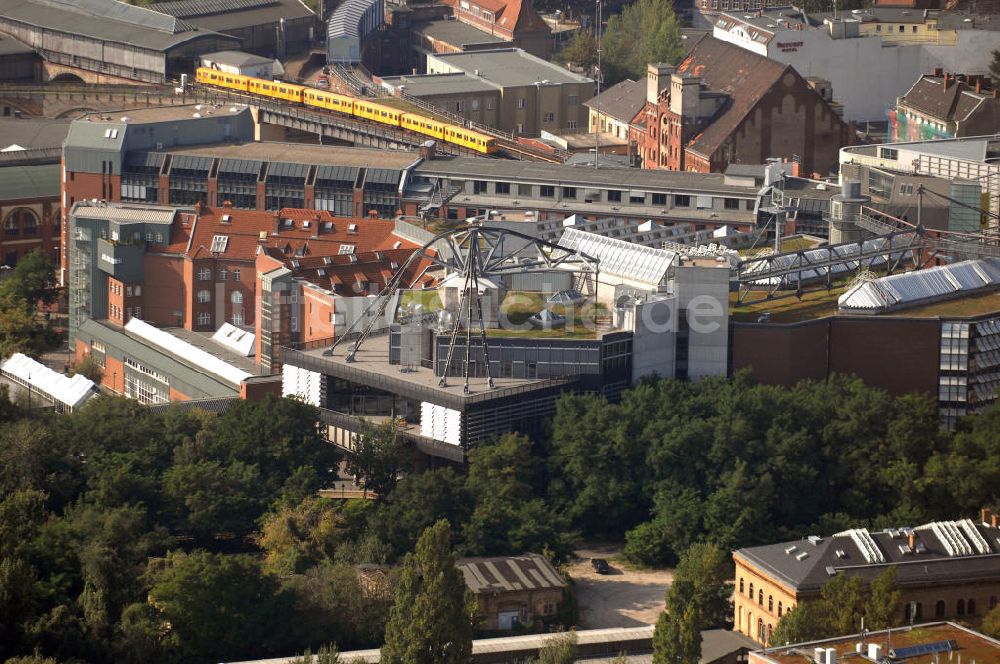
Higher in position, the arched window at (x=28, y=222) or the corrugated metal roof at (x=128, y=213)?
the corrugated metal roof at (x=128, y=213)

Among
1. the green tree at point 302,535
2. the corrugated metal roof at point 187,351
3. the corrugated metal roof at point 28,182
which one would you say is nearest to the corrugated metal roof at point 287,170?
the corrugated metal roof at point 28,182

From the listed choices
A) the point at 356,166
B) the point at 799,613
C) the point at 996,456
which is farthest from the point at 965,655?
the point at 356,166

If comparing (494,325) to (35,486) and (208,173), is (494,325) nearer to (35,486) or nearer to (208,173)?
(35,486)

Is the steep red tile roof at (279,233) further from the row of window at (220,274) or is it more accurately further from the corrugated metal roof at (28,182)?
the corrugated metal roof at (28,182)

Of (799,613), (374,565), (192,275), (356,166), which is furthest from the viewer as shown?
(356,166)

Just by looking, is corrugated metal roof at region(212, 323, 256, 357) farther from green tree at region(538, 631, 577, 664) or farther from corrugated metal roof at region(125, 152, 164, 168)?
green tree at region(538, 631, 577, 664)

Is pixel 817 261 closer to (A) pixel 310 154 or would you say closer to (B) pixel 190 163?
(A) pixel 310 154
